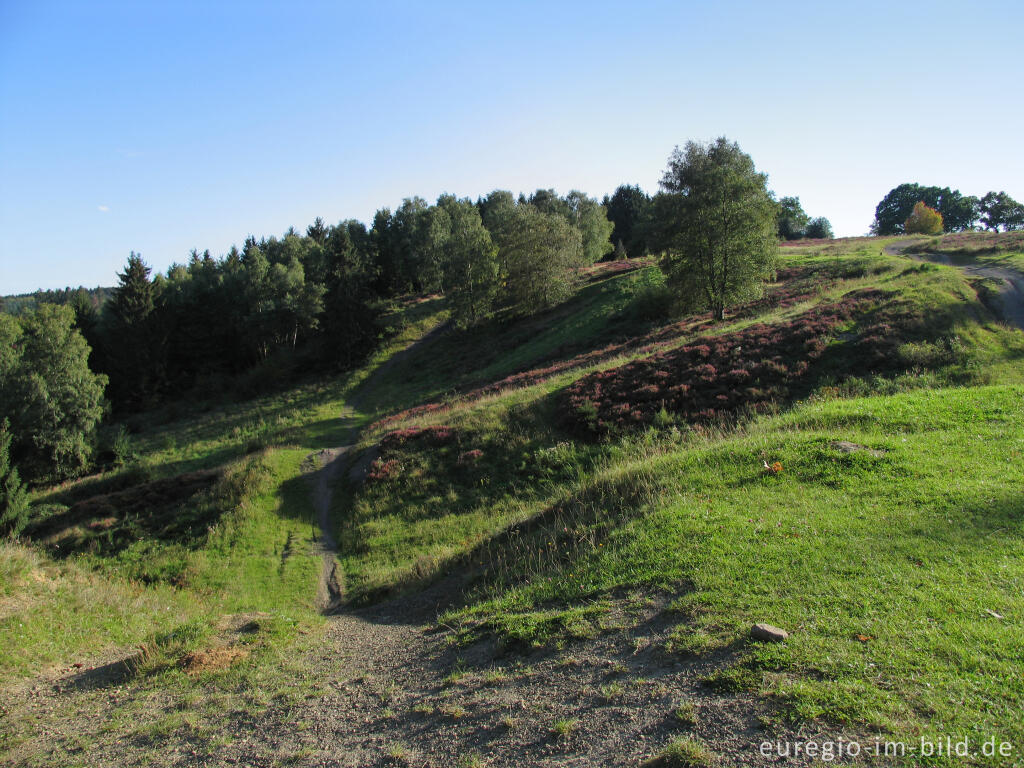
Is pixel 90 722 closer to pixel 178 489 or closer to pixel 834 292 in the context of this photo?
pixel 178 489

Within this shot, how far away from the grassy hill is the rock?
110 mm

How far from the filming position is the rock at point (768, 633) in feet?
19.5

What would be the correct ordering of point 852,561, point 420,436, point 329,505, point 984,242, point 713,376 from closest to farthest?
point 852,561
point 713,376
point 329,505
point 420,436
point 984,242

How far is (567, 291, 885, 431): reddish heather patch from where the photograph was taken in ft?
62.7

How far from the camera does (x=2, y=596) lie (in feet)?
36.7

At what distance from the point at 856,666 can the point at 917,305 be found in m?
22.1

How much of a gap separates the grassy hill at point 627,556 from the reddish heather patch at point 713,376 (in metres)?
0.13

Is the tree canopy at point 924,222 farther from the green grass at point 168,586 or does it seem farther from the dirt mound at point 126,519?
the dirt mound at point 126,519

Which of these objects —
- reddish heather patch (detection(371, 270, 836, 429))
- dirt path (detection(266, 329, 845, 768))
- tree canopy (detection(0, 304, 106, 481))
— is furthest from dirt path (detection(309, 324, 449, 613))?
tree canopy (detection(0, 304, 106, 481))

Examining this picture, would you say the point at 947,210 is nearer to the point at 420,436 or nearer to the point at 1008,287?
the point at 1008,287

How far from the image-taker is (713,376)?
67.5ft

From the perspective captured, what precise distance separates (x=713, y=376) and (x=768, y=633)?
15.8m

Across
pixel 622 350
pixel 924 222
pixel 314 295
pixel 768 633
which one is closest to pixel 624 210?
pixel 924 222

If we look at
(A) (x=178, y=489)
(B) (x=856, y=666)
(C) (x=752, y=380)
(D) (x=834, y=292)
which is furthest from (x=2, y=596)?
(D) (x=834, y=292)
